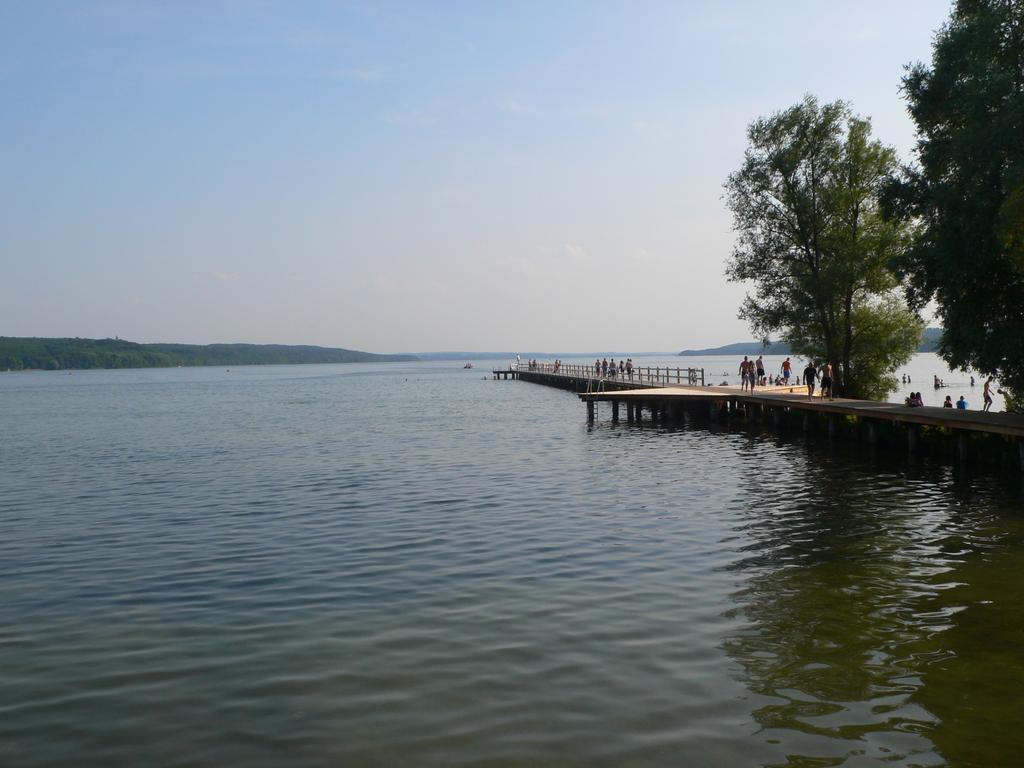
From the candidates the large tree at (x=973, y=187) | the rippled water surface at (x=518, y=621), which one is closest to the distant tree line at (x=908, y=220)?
the large tree at (x=973, y=187)

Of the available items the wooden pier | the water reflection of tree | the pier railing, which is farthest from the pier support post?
the pier railing

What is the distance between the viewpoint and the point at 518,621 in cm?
1134

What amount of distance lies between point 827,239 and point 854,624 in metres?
35.2

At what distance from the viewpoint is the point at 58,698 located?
357 inches

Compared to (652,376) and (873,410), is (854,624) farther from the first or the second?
(652,376)

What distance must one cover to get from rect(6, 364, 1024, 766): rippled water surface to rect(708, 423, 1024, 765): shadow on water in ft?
0.15

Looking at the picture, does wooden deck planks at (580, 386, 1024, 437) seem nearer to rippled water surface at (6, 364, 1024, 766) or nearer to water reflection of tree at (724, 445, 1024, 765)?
rippled water surface at (6, 364, 1024, 766)

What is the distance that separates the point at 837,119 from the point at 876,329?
1042cm

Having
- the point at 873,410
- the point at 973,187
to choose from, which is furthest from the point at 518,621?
the point at 873,410

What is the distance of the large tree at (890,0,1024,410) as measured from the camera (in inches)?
962

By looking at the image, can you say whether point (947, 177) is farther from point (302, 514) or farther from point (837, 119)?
point (302, 514)

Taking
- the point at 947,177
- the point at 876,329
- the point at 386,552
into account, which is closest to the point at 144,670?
the point at 386,552

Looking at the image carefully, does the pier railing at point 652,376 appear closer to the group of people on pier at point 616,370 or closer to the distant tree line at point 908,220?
the group of people on pier at point 616,370

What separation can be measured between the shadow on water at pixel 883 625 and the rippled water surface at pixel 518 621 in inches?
1.8
